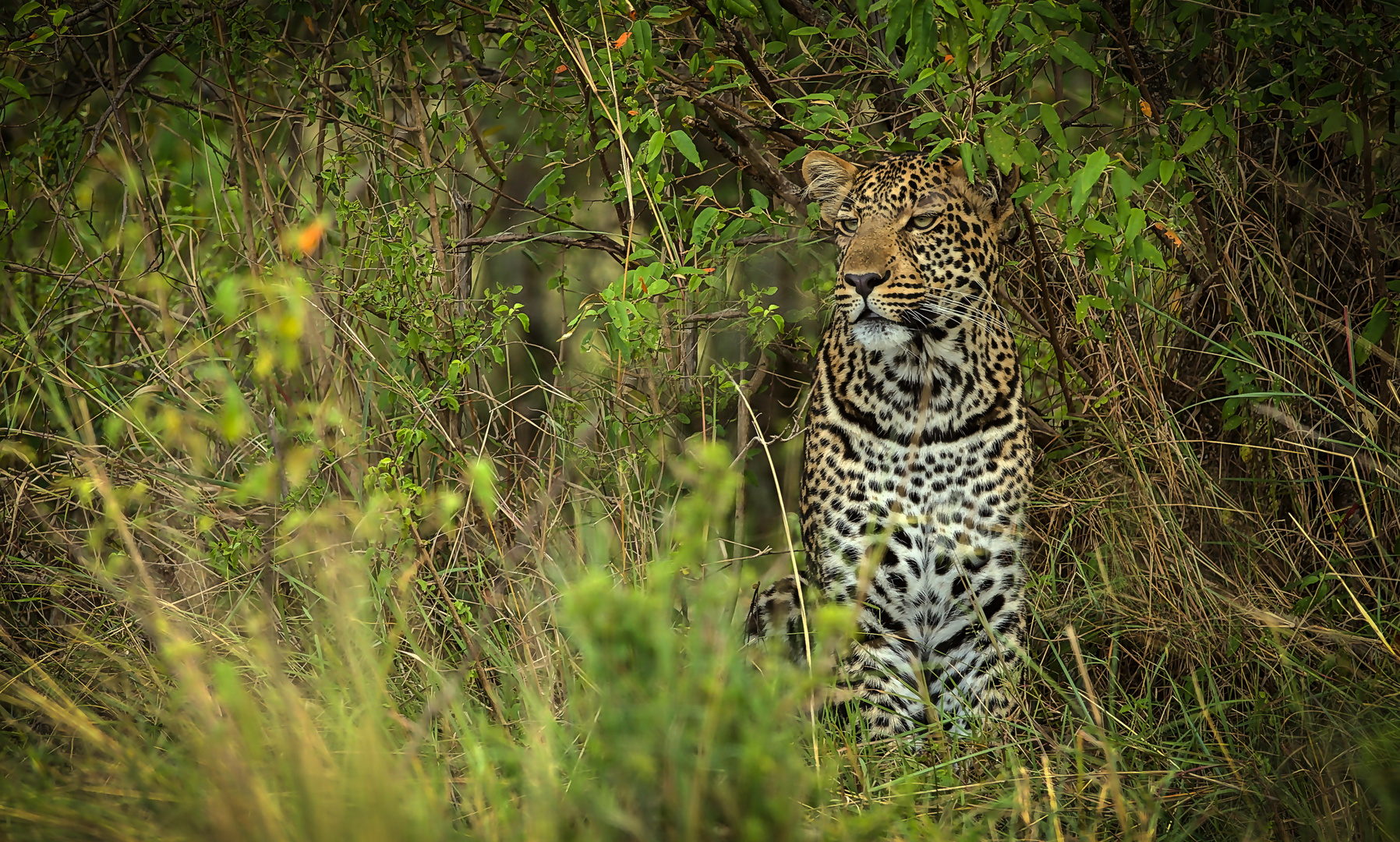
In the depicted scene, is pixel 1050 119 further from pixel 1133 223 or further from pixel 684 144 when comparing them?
pixel 684 144

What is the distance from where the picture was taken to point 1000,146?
11.9 feet

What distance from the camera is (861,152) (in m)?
4.82

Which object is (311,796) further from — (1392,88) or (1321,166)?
(1321,166)

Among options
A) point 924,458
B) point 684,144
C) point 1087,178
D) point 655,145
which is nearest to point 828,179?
point 684,144

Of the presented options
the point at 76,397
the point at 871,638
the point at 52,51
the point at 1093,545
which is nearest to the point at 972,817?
the point at 871,638

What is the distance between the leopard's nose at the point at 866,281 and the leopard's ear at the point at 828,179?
55 centimetres

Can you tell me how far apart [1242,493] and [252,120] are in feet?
13.3

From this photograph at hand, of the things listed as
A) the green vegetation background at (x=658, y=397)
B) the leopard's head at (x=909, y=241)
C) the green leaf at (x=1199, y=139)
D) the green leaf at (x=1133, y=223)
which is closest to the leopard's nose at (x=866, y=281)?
the leopard's head at (x=909, y=241)

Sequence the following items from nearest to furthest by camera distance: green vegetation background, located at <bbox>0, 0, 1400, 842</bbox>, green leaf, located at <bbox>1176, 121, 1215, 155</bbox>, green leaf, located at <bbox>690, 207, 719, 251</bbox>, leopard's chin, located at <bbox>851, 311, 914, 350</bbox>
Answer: green vegetation background, located at <bbox>0, 0, 1400, 842</bbox>
green leaf, located at <bbox>1176, 121, 1215, 155</bbox>
leopard's chin, located at <bbox>851, 311, 914, 350</bbox>
green leaf, located at <bbox>690, 207, 719, 251</bbox>

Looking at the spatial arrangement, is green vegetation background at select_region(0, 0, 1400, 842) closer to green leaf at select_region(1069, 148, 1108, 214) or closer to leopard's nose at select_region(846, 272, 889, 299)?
green leaf at select_region(1069, 148, 1108, 214)

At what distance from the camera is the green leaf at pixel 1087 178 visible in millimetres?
3426

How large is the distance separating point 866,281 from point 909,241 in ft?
1.06

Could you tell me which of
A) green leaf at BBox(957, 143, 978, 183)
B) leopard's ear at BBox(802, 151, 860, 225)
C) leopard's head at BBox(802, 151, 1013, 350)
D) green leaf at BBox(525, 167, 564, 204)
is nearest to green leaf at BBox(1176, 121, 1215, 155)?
green leaf at BBox(957, 143, 978, 183)

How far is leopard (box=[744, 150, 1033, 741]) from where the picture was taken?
4.20 m
